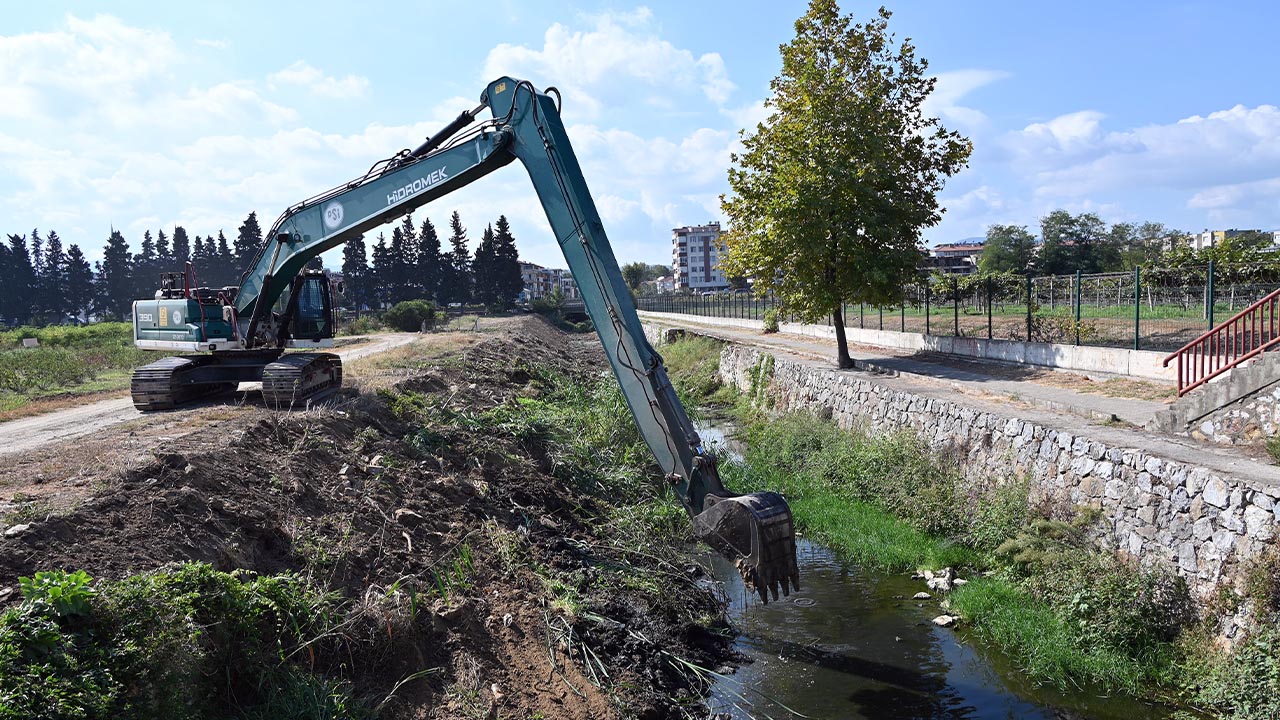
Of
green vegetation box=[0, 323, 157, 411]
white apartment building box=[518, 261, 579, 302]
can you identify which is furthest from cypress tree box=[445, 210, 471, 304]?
white apartment building box=[518, 261, 579, 302]

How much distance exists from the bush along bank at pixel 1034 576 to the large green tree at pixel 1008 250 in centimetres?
5973

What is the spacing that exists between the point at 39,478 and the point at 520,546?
15.3ft

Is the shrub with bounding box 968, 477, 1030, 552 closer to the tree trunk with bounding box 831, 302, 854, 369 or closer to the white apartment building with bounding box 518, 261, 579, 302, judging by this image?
the tree trunk with bounding box 831, 302, 854, 369

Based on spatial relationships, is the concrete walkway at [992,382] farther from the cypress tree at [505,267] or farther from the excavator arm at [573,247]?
the cypress tree at [505,267]

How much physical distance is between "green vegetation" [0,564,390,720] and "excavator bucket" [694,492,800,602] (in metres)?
2.93

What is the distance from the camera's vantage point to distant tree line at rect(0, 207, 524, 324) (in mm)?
64938

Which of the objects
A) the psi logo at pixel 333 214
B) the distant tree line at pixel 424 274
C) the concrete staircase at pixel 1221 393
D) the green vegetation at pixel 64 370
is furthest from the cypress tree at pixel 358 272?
the concrete staircase at pixel 1221 393

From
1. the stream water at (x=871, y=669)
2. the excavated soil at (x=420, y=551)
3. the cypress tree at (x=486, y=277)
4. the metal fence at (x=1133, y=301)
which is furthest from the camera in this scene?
the cypress tree at (x=486, y=277)

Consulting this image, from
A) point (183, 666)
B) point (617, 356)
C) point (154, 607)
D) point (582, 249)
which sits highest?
point (582, 249)

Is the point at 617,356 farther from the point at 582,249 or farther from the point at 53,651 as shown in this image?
the point at 53,651

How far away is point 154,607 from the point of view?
483 centimetres

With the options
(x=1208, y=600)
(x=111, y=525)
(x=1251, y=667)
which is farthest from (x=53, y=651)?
(x=1208, y=600)

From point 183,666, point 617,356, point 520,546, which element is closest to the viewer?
point 183,666

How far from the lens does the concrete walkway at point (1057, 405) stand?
27.9 feet
